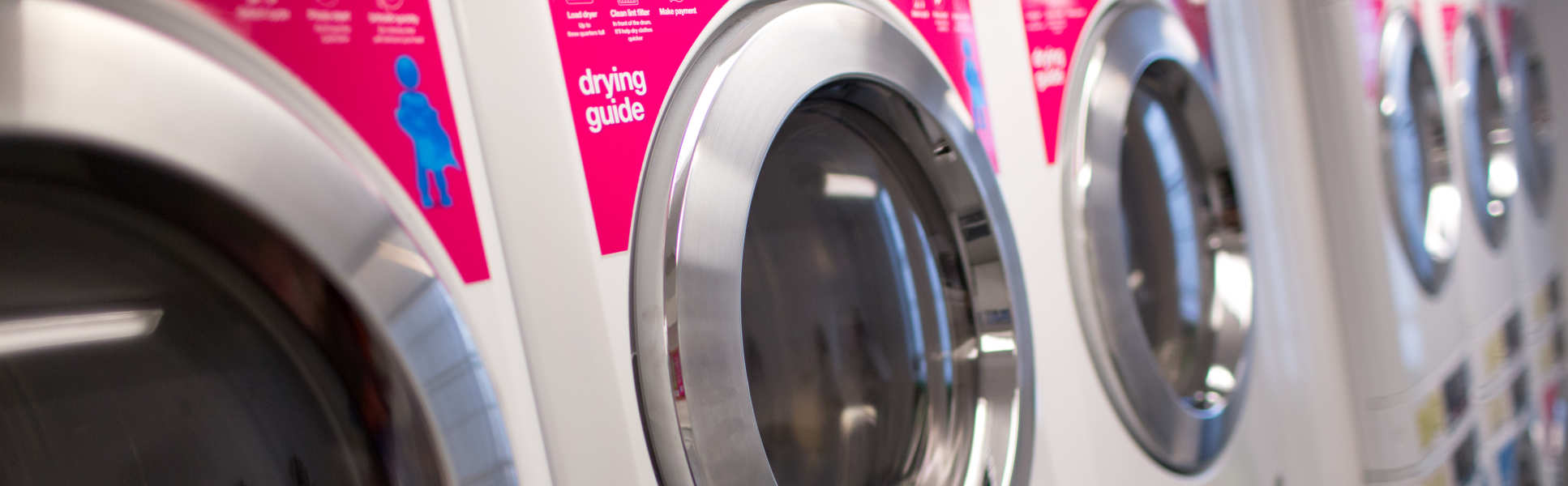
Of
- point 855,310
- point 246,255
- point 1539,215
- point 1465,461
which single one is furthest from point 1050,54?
point 1539,215

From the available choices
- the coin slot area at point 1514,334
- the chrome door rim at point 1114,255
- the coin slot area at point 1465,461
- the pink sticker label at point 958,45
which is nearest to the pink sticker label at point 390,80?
the pink sticker label at point 958,45

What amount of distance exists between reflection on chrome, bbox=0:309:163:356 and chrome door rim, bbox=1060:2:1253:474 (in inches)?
33.9

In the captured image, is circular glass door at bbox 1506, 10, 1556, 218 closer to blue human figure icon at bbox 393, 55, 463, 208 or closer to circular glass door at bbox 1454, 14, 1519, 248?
circular glass door at bbox 1454, 14, 1519, 248

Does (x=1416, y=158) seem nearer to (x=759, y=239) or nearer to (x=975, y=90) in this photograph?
(x=975, y=90)

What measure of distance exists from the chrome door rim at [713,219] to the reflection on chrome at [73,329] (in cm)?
27

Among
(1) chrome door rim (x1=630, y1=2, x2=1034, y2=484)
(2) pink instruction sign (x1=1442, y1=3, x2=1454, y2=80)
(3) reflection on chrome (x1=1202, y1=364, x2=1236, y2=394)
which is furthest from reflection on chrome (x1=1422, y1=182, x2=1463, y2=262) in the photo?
(1) chrome door rim (x1=630, y1=2, x2=1034, y2=484)

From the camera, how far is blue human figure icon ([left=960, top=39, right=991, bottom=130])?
3.31 feet

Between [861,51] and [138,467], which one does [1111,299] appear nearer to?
[861,51]

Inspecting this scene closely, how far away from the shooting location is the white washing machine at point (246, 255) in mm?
445

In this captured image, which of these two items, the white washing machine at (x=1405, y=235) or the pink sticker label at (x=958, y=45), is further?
the white washing machine at (x=1405, y=235)

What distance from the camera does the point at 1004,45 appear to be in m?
1.06

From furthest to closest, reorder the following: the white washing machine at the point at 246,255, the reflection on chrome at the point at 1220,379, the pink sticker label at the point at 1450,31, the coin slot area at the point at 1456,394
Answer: the pink sticker label at the point at 1450,31, the coin slot area at the point at 1456,394, the reflection on chrome at the point at 1220,379, the white washing machine at the point at 246,255

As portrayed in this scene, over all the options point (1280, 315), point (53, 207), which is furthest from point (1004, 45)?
point (53, 207)

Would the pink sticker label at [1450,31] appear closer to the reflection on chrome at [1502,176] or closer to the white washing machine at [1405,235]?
the white washing machine at [1405,235]
